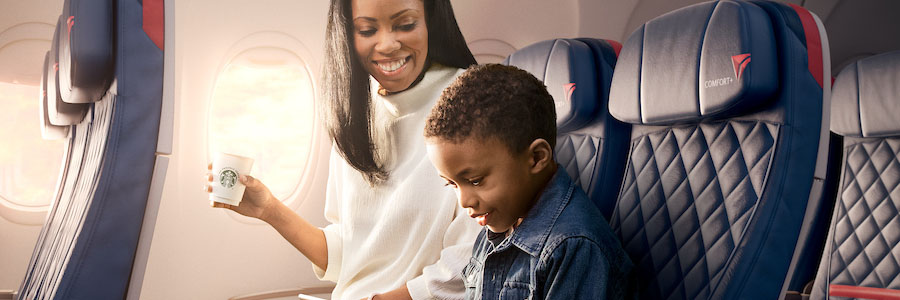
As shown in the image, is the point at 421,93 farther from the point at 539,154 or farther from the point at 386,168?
the point at 539,154

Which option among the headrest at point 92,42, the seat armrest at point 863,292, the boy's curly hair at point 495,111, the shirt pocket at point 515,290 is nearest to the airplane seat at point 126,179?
the headrest at point 92,42

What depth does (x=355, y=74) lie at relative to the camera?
5.68 feet

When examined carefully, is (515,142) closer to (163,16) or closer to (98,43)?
(163,16)

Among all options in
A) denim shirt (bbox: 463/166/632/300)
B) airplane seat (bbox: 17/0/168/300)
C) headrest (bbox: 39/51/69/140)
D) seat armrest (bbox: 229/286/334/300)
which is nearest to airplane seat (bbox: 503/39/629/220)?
denim shirt (bbox: 463/166/632/300)

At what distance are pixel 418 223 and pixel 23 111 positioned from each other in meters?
2.98

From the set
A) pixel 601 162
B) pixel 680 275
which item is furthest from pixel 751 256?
pixel 601 162

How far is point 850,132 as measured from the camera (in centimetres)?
259

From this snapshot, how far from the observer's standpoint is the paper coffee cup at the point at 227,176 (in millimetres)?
1293

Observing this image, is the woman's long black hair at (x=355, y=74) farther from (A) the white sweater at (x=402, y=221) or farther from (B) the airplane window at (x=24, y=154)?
(B) the airplane window at (x=24, y=154)

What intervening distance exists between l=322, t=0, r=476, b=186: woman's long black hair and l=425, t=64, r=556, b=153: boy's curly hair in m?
0.53

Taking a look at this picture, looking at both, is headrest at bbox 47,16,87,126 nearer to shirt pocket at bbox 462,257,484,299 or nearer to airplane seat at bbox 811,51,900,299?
shirt pocket at bbox 462,257,484,299

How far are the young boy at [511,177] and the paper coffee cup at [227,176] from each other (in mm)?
446

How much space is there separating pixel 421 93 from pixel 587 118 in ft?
1.39

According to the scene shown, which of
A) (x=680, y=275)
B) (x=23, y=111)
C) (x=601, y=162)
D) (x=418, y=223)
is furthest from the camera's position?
(x=23, y=111)
